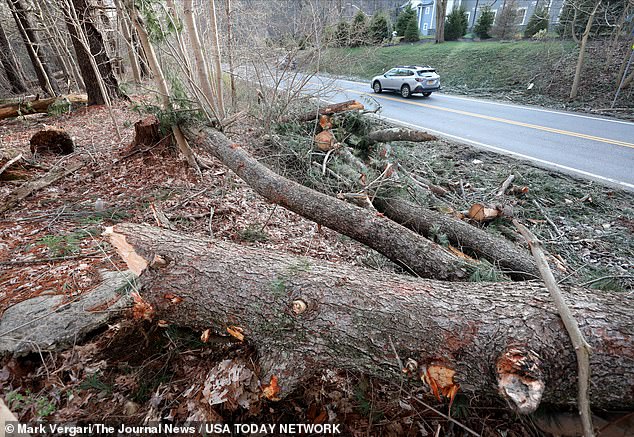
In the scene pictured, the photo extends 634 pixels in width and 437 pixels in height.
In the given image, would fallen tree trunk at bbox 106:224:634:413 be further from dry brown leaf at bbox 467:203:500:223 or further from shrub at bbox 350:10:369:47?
shrub at bbox 350:10:369:47

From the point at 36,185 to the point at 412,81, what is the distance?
1379cm

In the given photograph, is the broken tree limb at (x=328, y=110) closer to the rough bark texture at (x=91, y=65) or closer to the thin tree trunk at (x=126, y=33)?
the thin tree trunk at (x=126, y=33)

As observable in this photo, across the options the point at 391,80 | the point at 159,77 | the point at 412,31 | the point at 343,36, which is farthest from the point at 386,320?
the point at 412,31

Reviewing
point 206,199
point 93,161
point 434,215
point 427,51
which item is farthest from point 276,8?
point 427,51

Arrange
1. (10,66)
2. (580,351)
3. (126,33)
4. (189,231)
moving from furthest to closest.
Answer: (10,66) → (126,33) → (189,231) → (580,351)

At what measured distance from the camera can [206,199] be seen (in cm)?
429

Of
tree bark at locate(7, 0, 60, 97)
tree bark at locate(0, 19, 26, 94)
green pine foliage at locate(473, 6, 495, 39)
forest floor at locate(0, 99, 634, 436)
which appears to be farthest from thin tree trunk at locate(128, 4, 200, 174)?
green pine foliage at locate(473, 6, 495, 39)

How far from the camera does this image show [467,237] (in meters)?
3.69

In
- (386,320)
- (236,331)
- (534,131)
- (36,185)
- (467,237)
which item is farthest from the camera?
(534,131)

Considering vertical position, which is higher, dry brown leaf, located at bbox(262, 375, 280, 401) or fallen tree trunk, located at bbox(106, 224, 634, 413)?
fallen tree trunk, located at bbox(106, 224, 634, 413)

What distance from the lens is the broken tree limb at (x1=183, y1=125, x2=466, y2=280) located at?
2896mm

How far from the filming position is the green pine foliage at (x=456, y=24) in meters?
22.4

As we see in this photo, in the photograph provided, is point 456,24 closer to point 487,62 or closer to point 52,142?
point 487,62

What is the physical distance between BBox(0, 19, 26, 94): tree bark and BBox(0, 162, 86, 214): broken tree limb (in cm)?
1057
